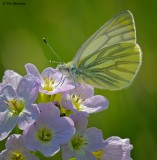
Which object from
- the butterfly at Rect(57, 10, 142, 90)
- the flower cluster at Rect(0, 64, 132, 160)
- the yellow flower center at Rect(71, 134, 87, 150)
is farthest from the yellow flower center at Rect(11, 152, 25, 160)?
the butterfly at Rect(57, 10, 142, 90)

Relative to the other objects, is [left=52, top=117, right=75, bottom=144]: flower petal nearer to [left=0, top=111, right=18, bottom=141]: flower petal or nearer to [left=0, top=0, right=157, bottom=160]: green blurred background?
[left=0, top=111, right=18, bottom=141]: flower petal

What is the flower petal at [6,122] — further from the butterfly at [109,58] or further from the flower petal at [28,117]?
the butterfly at [109,58]

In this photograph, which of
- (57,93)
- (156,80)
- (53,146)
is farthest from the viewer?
(156,80)

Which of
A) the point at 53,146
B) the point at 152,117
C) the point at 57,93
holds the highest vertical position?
the point at 57,93

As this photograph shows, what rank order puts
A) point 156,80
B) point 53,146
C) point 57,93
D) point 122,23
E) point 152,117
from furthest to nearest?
1. point 156,80
2. point 152,117
3. point 122,23
4. point 57,93
5. point 53,146

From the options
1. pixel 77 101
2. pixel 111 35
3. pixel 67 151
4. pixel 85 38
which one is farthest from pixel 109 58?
pixel 85 38

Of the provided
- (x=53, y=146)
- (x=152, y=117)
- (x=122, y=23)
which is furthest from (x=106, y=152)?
(x=152, y=117)

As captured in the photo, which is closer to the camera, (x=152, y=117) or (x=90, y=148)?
(x=90, y=148)

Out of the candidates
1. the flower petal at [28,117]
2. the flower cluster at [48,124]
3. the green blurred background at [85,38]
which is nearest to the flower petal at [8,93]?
the flower cluster at [48,124]

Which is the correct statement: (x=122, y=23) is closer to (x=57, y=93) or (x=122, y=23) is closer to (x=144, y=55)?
(x=57, y=93)
